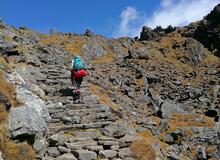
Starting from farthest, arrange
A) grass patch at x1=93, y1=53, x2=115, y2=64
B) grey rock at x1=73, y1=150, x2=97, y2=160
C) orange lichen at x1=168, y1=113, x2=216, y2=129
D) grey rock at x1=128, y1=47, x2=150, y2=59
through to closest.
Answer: grass patch at x1=93, y1=53, x2=115, y2=64 < grey rock at x1=128, y1=47, x2=150, y2=59 < orange lichen at x1=168, y1=113, x2=216, y2=129 < grey rock at x1=73, y1=150, x2=97, y2=160

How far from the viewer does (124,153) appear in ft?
55.3

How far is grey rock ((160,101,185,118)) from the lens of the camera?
34.0m

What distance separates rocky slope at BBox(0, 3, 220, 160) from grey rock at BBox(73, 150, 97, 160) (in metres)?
0.04

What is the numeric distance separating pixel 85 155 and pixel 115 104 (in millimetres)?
11018

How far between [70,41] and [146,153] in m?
48.9

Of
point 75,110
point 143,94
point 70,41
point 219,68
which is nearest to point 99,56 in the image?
point 70,41

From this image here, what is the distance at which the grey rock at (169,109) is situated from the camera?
34.0m

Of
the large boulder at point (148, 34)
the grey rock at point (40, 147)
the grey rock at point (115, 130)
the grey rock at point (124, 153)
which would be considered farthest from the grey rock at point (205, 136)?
the large boulder at point (148, 34)

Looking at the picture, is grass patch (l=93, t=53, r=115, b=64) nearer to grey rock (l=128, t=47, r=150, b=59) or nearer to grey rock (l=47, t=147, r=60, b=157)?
grey rock (l=128, t=47, r=150, b=59)

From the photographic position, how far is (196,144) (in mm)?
Answer: 29047

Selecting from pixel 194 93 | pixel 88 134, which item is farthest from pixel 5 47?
pixel 194 93

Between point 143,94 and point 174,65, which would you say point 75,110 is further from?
point 174,65

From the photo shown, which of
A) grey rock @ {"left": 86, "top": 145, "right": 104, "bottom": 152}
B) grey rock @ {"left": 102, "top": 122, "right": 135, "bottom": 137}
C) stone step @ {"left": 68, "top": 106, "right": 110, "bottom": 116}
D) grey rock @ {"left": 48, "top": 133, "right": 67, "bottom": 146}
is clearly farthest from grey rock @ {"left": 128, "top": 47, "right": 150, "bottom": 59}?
grey rock @ {"left": 86, "top": 145, "right": 104, "bottom": 152}

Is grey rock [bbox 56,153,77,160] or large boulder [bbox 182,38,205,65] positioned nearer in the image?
grey rock [bbox 56,153,77,160]
